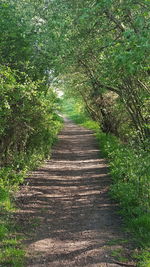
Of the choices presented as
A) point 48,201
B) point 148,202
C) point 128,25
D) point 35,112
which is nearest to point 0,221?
point 48,201

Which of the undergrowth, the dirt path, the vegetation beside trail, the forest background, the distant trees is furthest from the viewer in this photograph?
the forest background

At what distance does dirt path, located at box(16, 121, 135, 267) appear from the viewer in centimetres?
619

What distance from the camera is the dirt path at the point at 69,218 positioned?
6191 mm

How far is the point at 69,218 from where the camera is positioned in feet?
27.2

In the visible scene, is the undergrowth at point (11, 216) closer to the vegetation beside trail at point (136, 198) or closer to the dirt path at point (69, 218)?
the dirt path at point (69, 218)

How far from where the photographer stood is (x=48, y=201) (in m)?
9.73

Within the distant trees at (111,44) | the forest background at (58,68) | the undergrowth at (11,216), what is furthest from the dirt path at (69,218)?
the distant trees at (111,44)

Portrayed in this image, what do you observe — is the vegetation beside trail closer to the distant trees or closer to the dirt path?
the dirt path

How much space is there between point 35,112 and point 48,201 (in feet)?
11.6

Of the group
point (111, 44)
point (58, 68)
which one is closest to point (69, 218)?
point (111, 44)

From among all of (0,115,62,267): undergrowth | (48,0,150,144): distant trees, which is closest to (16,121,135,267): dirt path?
(0,115,62,267): undergrowth

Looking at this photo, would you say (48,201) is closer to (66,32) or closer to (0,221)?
(0,221)

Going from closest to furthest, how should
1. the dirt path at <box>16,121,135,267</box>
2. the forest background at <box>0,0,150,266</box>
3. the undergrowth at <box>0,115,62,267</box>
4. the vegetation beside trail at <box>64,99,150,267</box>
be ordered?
the undergrowth at <box>0,115,62,267</box> → the dirt path at <box>16,121,135,267</box> → the vegetation beside trail at <box>64,99,150,267</box> → the forest background at <box>0,0,150,266</box>

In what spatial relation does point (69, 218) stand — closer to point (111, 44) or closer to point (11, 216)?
point (11, 216)
